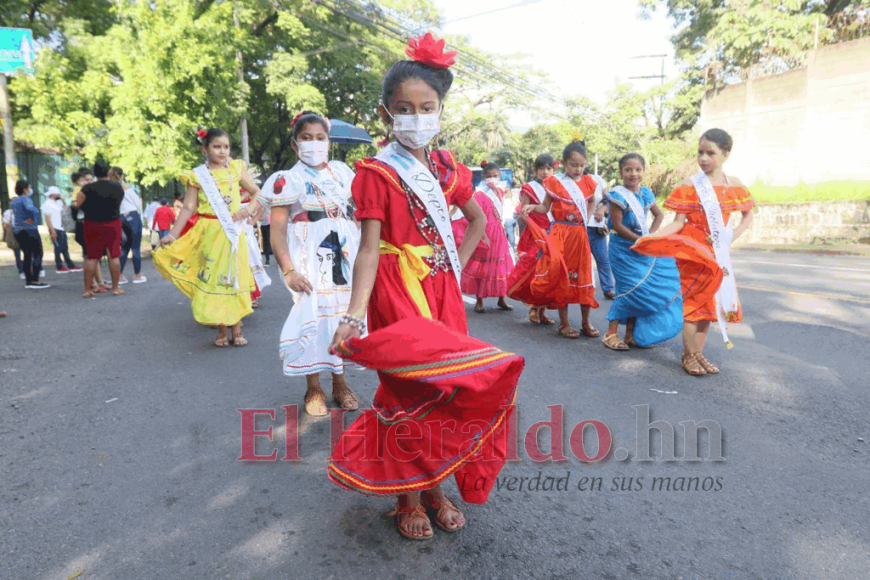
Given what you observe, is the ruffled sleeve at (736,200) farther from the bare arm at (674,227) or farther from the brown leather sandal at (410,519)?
the brown leather sandal at (410,519)

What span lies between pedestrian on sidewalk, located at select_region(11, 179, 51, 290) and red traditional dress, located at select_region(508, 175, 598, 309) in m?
7.92

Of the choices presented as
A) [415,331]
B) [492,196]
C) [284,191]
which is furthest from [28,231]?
[415,331]

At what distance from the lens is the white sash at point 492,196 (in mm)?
8086

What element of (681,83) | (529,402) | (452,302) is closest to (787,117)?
(681,83)

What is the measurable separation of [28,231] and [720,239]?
10.0 meters

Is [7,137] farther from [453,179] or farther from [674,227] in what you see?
→ [453,179]

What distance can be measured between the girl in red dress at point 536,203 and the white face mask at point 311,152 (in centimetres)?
301

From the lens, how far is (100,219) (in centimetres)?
900

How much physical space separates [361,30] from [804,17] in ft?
57.3

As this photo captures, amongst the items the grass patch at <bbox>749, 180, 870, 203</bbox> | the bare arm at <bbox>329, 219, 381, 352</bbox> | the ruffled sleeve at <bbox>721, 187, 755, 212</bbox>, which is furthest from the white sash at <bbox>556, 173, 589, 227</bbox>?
the grass patch at <bbox>749, 180, 870, 203</bbox>

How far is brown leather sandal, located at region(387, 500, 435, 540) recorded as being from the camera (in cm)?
254

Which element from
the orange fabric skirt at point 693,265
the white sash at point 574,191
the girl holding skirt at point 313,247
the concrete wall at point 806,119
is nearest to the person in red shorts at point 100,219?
the girl holding skirt at point 313,247

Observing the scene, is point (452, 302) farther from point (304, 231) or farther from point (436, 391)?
point (304, 231)

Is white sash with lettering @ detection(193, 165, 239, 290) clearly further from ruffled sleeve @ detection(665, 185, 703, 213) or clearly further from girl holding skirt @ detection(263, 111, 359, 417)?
ruffled sleeve @ detection(665, 185, 703, 213)
